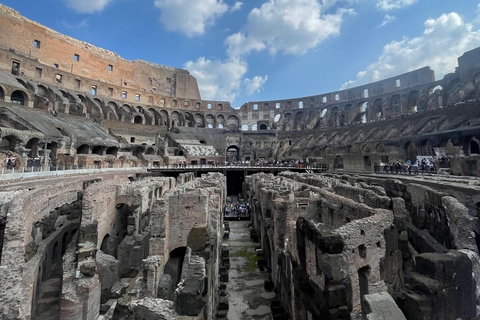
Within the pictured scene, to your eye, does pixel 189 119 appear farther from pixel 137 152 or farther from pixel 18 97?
pixel 18 97

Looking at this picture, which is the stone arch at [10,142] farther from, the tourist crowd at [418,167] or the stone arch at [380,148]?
the stone arch at [380,148]

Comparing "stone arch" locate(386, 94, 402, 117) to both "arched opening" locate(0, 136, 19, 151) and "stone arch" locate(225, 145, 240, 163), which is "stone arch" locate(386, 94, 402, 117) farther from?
"arched opening" locate(0, 136, 19, 151)

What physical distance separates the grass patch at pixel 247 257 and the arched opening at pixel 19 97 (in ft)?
119

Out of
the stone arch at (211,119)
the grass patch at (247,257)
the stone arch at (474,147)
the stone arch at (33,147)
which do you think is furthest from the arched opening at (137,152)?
the stone arch at (474,147)

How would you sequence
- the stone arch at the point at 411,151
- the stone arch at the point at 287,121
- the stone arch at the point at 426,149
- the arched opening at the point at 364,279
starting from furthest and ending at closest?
the stone arch at the point at 287,121 < the stone arch at the point at 411,151 < the stone arch at the point at 426,149 < the arched opening at the point at 364,279

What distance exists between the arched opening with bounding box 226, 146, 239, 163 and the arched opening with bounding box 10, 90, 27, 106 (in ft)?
103

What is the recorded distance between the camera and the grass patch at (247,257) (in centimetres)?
934

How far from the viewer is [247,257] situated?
10.4 m

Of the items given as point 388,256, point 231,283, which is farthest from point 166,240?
point 388,256

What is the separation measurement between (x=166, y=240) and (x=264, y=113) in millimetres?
53541

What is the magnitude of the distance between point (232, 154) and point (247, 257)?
39.3m

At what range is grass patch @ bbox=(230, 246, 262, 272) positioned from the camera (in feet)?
30.6

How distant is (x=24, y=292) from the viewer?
550 cm

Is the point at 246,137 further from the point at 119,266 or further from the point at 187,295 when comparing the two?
the point at 187,295
